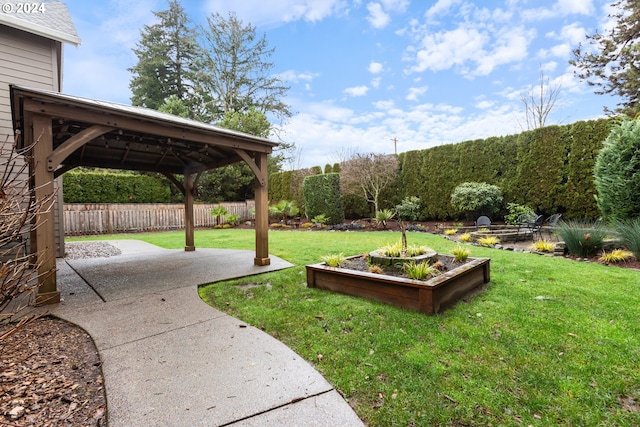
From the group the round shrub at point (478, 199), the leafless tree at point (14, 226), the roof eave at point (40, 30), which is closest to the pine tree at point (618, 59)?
the round shrub at point (478, 199)

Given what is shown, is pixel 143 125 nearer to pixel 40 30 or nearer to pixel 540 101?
pixel 40 30

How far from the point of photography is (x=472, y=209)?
10.0 m

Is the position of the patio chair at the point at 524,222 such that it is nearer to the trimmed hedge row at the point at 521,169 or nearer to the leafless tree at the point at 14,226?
the trimmed hedge row at the point at 521,169

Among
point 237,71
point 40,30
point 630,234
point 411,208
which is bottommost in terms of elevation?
point 630,234

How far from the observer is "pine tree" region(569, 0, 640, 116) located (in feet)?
33.7

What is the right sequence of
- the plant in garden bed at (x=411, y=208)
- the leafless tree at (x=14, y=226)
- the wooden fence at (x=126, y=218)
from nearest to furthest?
the leafless tree at (x=14, y=226) < the wooden fence at (x=126, y=218) < the plant in garden bed at (x=411, y=208)

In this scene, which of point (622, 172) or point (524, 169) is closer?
point (622, 172)

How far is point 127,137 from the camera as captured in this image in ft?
17.8

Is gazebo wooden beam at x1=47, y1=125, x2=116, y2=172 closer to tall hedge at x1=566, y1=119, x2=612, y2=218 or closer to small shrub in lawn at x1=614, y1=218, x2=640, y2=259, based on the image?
small shrub in lawn at x1=614, y1=218, x2=640, y2=259

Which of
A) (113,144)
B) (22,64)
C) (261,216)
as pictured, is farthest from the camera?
(22,64)

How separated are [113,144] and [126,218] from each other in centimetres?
859

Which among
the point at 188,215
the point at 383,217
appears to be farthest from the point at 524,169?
the point at 188,215

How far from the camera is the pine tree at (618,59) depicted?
10.3 m

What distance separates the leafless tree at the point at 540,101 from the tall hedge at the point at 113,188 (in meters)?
19.7
